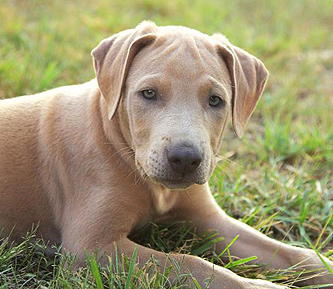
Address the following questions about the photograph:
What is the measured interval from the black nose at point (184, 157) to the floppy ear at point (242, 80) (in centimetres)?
69

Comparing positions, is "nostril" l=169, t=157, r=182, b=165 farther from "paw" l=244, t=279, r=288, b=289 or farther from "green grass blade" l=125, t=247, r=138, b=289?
"paw" l=244, t=279, r=288, b=289

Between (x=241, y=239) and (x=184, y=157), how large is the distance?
1228mm

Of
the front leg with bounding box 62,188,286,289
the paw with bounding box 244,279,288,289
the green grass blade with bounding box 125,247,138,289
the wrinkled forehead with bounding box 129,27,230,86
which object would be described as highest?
the wrinkled forehead with bounding box 129,27,230,86

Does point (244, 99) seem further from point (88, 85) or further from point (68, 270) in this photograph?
point (68, 270)

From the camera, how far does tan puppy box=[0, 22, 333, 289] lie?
12.6 ft

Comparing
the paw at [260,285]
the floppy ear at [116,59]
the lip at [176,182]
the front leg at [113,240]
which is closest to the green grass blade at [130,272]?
the front leg at [113,240]

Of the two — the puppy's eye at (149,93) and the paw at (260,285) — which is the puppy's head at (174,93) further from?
the paw at (260,285)

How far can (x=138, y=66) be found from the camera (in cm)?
407

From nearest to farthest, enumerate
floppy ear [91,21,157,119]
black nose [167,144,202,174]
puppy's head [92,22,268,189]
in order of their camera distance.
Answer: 1. black nose [167,144,202,174]
2. puppy's head [92,22,268,189]
3. floppy ear [91,21,157,119]

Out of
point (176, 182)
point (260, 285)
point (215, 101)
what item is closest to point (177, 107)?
point (215, 101)

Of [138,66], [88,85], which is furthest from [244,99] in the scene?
[88,85]

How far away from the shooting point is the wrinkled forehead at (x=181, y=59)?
3943mm

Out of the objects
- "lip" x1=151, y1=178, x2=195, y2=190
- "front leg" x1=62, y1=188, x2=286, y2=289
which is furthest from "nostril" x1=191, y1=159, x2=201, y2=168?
"front leg" x1=62, y1=188, x2=286, y2=289

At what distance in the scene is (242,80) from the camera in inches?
168
